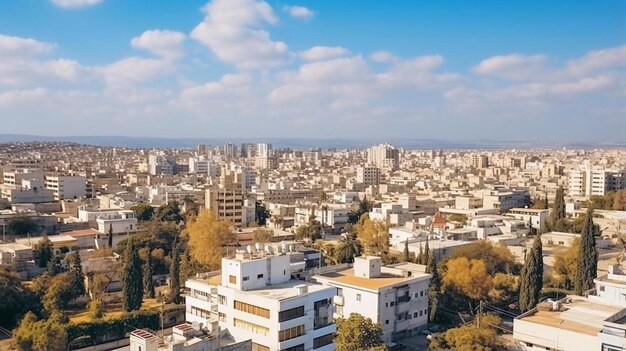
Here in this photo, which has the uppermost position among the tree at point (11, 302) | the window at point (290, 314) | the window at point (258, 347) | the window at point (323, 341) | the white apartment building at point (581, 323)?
the window at point (290, 314)

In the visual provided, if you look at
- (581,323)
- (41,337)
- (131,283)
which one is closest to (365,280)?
(581,323)

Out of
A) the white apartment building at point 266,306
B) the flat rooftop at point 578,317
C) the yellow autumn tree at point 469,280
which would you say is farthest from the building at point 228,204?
the flat rooftop at point 578,317

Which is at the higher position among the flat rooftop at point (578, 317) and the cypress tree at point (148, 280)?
the flat rooftop at point (578, 317)

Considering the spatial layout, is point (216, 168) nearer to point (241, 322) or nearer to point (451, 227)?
point (451, 227)

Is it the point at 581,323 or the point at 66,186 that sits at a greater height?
the point at 66,186

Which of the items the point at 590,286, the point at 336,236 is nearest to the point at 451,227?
the point at 336,236

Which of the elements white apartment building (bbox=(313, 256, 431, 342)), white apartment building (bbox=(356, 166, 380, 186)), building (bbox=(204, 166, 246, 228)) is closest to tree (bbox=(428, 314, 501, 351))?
white apartment building (bbox=(313, 256, 431, 342))

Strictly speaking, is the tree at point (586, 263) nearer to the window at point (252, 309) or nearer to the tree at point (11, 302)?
the window at point (252, 309)

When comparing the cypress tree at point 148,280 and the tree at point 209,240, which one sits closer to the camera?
the cypress tree at point 148,280

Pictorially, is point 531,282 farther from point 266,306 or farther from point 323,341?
point 266,306
